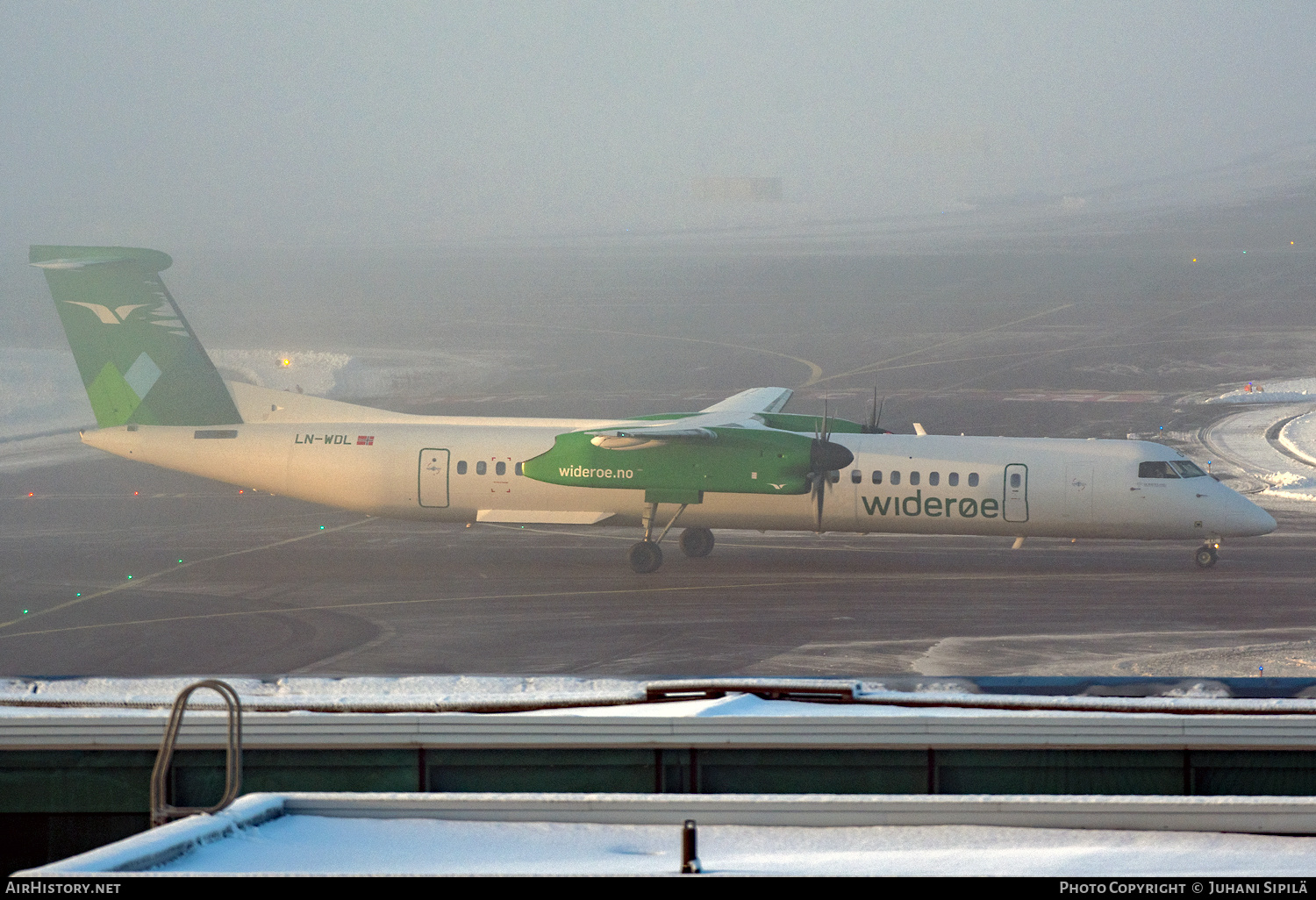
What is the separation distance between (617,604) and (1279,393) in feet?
171

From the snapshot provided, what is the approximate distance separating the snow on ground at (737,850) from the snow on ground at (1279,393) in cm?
6176

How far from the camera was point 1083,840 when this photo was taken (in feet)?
24.1

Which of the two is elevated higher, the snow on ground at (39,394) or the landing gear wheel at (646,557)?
the snow on ground at (39,394)

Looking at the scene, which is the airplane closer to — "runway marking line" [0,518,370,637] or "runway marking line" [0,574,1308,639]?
"runway marking line" [0,574,1308,639]

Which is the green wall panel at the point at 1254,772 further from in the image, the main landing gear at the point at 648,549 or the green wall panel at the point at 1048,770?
the main landing gear at the point at 648,549

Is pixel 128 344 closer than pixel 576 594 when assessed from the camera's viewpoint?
No

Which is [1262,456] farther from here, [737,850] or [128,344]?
[737,850]

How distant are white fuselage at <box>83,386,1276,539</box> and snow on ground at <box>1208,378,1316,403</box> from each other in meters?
38.4

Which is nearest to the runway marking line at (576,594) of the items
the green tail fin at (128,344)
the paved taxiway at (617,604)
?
the paved taxiway at (617,604)

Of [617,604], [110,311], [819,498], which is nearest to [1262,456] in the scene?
[819,498]

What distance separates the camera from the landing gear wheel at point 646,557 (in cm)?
2898

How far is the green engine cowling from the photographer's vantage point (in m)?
28.1

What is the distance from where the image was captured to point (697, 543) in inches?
1244

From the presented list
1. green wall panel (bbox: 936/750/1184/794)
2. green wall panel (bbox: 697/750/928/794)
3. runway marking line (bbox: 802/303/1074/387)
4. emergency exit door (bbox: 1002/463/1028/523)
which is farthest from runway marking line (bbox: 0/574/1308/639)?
runway marking line (bbox: 802/303/1074/387)
